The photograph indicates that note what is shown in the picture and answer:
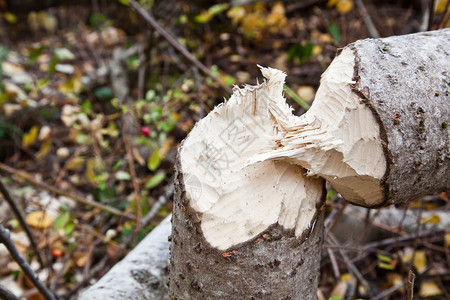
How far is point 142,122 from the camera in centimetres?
260

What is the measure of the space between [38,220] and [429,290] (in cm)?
187

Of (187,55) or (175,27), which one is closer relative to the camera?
(187,55)

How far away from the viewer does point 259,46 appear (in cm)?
344

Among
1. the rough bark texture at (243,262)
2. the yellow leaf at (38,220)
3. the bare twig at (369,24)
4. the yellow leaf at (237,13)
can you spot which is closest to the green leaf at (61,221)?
the yellow leaf at (38,220)

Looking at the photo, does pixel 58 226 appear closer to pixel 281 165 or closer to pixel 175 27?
pixel 281 165

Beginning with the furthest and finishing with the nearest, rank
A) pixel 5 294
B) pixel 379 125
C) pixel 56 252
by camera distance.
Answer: pixel 56 252, pixel 5 294, pixel 379 125

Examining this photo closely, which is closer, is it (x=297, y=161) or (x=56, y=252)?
(x=297, y=161)

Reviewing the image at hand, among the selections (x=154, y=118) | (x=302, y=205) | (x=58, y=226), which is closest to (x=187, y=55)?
(x=154, y=118)

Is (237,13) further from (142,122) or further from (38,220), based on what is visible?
(38,220)

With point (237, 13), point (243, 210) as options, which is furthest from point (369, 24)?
point (243, 210)

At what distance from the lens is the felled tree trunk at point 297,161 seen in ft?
2.68

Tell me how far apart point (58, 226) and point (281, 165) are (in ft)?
3.88

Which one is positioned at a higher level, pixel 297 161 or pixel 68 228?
pixel 297 161

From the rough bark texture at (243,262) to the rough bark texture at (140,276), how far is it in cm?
26
